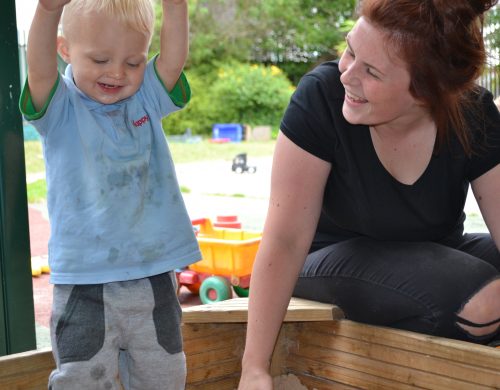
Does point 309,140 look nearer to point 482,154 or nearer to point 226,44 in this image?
point 482,154

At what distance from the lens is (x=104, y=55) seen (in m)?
1.14

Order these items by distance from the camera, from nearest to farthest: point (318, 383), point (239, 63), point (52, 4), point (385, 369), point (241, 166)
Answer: point (52, 4), point (385, 369), point (318, 383), point (241, 166), point (239, 63)

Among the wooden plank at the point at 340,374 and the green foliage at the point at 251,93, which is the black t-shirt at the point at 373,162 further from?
the green foliage at the point at 251,93

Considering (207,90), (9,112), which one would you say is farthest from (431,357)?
(207,90)

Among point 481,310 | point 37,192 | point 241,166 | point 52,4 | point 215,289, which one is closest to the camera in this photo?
point 52,4

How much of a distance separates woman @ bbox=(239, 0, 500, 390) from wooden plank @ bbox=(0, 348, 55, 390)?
354mm

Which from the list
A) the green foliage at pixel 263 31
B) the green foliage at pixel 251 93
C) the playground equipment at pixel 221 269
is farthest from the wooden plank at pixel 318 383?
the green foliage at pixel 251 93

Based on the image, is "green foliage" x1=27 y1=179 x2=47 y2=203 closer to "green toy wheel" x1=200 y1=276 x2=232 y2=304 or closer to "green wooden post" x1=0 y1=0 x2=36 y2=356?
"green toy wheel" x1=200 y1=276 x2=232 y2=304

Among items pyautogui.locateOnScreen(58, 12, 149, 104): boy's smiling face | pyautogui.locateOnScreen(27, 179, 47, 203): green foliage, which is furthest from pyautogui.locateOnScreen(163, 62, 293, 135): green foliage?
pyautogui.locateOnScreen(58, 12, 149, 104): boy's smiling face

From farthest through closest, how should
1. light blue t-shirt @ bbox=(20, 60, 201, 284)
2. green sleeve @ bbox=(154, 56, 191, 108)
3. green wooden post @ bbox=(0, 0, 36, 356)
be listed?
green wooden post @ bbox=(0, 0, 36, 356)
green sleeve @ bbox=(154, 56, 191, 108)
light blue t-shirt @ bbox=(20, 60, 201, 284)

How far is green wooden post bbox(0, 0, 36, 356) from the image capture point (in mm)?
1399

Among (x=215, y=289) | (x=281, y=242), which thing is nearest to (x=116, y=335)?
(x=281, y=242)

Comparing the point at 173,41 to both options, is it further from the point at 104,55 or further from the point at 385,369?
the point at 385,369

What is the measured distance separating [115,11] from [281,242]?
48cm
